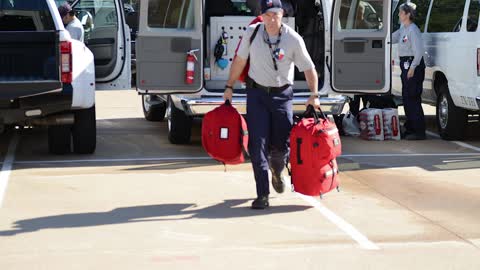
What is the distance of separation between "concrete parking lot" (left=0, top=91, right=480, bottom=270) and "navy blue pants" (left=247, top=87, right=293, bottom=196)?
345 mm

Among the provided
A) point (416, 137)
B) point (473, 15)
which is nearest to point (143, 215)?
point (473, 15)

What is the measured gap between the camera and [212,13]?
1238 centimetres

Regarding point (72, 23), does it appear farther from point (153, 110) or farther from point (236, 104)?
point (153, 110)

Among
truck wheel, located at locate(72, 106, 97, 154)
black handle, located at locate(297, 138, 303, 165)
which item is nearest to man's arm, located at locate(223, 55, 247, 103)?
black handle, located at locate(297, 138, 303, 165)

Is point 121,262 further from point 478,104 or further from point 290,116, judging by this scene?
point 478,104

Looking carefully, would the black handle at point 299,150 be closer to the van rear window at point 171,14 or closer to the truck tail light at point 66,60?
the truck tail light at point 66,60

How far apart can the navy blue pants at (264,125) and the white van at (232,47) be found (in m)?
2.87

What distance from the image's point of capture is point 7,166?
10.4 meters

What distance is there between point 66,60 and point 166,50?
4.51 ft

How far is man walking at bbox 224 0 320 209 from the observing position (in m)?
8.07

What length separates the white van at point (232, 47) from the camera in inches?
437

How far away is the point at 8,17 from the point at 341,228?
506 centimetres

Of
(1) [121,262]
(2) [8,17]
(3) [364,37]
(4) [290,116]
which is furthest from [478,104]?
(1) [121,262]

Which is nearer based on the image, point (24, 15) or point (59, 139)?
point (24, 15)
